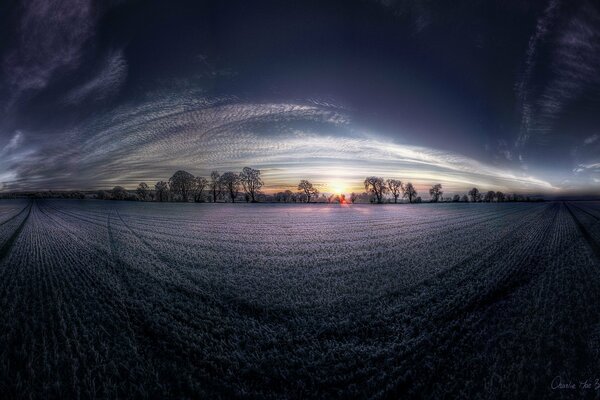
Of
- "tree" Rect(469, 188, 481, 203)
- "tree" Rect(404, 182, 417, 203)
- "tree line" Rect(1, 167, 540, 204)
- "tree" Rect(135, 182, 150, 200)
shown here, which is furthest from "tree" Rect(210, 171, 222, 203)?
"tree" Rect(469, 188, 481, 203)

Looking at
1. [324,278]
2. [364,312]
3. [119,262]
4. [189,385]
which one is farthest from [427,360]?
[119,262]

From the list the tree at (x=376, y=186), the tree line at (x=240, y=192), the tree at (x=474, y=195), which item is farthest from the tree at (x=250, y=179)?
the tree at (x=474, y=195)

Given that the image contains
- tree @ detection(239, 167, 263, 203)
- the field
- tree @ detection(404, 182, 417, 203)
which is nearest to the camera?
the field

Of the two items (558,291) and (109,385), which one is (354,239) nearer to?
(558,291)

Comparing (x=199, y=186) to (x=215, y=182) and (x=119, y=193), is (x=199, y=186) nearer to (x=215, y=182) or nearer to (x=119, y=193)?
(x=215, y=182)

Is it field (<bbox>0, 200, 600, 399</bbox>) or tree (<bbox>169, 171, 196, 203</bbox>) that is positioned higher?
tree (<bbox>169, 171, 196, 203</bbox>)

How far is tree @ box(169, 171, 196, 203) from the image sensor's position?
92.6 metres

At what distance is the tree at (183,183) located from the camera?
92.6 meters

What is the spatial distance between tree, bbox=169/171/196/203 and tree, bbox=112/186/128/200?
226 feet

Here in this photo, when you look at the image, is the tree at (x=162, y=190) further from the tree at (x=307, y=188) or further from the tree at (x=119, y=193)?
the tree at (x=307, y=188)

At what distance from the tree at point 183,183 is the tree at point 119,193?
68819 millimetres

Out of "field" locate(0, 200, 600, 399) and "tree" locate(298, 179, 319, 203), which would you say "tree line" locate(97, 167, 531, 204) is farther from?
"field" locate(0, 200, 600, 399)

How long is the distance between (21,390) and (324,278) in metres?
7.01

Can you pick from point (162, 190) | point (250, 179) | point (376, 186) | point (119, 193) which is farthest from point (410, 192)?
point (119, 193)
